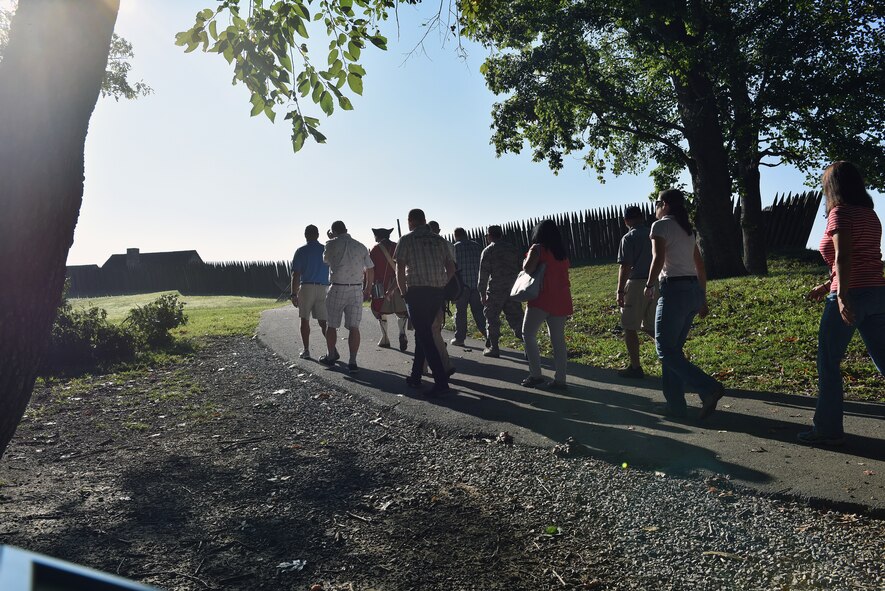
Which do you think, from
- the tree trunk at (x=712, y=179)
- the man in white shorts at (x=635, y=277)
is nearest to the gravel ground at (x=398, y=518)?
the man in white shorts at (x=635, y=277)

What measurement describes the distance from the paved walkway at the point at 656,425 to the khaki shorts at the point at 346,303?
764 millimetres

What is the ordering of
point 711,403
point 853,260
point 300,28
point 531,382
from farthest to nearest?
point 531,382, point 300,28, point 711,403, point 853,260

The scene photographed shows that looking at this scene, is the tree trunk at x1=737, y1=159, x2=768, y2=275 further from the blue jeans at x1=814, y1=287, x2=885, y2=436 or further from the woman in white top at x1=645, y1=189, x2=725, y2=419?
the blue jeans at x1=814, y1=287, x2=885, y2=436

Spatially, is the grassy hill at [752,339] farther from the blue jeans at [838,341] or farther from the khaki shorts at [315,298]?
the khaki shorts at [315,298]

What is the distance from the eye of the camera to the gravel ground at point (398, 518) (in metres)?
3.87

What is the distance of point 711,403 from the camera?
655 cm

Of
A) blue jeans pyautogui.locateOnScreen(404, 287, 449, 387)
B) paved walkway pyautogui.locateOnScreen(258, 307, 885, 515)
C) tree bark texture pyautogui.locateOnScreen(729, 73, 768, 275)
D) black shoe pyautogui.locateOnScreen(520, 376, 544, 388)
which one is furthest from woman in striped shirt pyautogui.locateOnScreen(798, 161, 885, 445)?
tree bark texture pyautogui.locateOnScreen(729, 73, 768, 275)

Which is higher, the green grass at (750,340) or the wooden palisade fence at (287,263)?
the wooden palisade fence at (287,263)

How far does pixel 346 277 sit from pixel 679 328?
18.2ft

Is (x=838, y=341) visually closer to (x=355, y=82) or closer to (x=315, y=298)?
(x=355, y=82)

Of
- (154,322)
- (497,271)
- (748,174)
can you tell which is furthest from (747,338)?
(748,174)

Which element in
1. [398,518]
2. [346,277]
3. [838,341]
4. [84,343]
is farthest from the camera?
[84,343]

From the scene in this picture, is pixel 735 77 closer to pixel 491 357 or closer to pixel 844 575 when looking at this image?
pixel 491 357

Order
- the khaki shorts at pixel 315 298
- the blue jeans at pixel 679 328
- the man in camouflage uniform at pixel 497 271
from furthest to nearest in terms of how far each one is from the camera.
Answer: the khaki shorts at pixel 315 298 → the man in camouflage uniform at pixel 497 271 → the blue jeans at pixel 679 328
